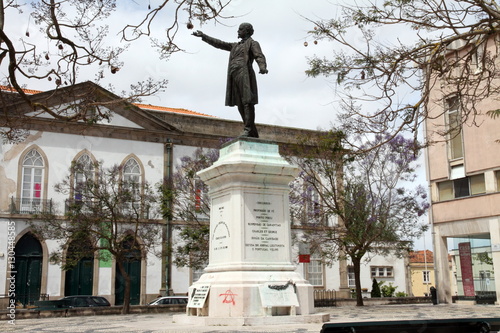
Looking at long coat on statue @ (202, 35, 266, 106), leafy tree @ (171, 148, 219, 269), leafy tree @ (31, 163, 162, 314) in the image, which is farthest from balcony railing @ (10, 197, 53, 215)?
long coat on statue @ (202, 35, 266, 106)

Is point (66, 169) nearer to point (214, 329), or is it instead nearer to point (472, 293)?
point (472, 293)

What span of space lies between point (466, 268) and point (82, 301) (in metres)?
16.6

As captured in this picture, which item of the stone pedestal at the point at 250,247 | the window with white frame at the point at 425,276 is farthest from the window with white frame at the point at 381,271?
the stone pedestal at the point at 250,247

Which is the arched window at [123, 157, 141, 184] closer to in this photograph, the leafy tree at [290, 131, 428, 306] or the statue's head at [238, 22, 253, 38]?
the leafy tree at [290, 131, 428, 306]

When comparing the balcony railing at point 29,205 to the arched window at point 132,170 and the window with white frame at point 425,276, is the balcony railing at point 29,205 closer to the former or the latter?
the arched window at point 132,170

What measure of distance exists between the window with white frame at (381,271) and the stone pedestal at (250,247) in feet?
86.0

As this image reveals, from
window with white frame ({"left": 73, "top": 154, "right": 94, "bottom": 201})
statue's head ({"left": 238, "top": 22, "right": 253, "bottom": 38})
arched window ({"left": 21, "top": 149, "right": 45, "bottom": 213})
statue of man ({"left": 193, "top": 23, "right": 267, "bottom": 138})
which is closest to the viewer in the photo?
statue of man ({"left": 193, "top": 23, "right": 267, "bottom": 138})

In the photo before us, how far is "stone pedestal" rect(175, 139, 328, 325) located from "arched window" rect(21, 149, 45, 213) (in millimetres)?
18760

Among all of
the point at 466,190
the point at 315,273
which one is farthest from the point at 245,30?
the point at 315,273

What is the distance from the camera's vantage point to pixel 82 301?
76.0 ft

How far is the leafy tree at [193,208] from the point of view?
22219 millimetres

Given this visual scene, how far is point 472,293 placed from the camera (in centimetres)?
2650

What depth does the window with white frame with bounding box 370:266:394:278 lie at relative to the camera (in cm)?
3491

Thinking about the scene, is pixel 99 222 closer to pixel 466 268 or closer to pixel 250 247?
pixel 250 247
